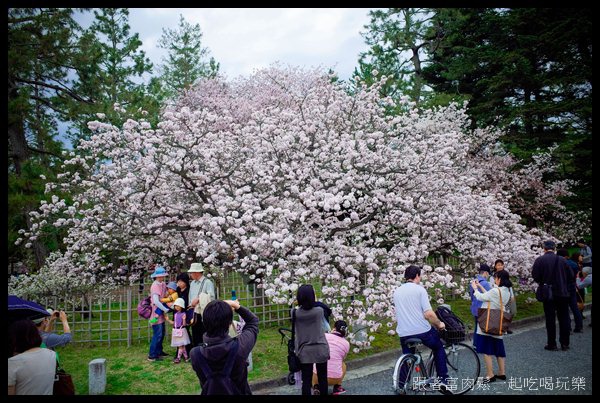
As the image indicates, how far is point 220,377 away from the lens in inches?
121

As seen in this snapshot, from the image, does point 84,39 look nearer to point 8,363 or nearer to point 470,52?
point 8,363

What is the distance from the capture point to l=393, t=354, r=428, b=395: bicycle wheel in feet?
16.3

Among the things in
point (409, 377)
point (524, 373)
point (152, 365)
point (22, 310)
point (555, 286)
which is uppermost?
point (22, 310)

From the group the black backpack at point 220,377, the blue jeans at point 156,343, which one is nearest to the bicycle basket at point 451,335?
the black backpack at point 220,377

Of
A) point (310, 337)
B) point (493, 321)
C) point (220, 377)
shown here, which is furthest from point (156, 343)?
point (493, 321)

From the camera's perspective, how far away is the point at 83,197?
9203 millimetres

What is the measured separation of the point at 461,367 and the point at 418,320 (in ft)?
5.26

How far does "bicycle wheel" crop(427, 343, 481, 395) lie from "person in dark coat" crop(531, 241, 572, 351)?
2523mm

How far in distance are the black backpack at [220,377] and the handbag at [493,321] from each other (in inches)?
157

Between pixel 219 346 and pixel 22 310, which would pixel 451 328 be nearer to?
pixel 219 346

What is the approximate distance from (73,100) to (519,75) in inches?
634

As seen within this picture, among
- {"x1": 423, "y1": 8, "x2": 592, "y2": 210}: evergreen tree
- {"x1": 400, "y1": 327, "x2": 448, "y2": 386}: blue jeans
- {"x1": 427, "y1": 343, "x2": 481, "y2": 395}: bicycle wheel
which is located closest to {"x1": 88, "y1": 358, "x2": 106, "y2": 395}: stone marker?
{"x1": 400, "y1": 327, "x2": 448, "y2": 386}: blue jeans

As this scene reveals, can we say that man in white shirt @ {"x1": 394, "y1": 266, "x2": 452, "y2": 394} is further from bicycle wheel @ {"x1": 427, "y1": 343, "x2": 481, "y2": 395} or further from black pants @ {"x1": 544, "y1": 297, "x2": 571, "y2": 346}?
black pants @ {"x1": 544, "y1": 297, "x2": 571, "y2": 346}

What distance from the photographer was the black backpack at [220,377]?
3.03 m
